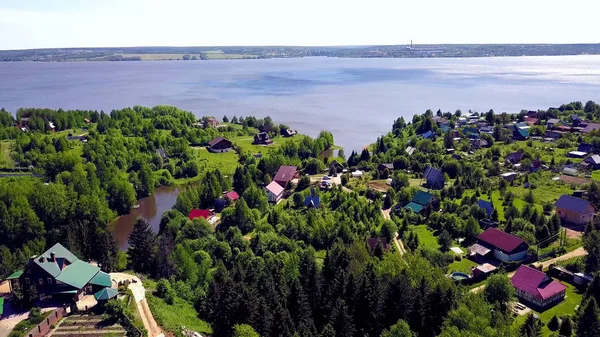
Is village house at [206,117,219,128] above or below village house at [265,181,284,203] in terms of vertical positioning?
above

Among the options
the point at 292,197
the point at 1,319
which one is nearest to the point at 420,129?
the point at 292,197

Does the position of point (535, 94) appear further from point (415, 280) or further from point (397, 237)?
point (415, 280)

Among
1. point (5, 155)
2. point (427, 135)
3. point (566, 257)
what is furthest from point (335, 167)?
point (5, 155)

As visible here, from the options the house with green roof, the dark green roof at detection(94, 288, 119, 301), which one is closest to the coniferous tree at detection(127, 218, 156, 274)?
the house with green roof

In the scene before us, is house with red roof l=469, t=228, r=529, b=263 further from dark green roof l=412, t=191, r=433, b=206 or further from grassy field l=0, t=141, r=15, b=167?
grassy field l=0, t=141, r=15, b=167

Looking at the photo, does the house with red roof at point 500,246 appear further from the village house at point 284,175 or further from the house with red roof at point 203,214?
the village house at point 284,175

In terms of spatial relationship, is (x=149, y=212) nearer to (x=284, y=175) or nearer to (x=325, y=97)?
(x=284, y=175)
